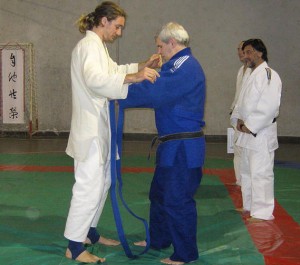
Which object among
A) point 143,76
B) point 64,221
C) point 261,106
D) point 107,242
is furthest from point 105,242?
point 261,106

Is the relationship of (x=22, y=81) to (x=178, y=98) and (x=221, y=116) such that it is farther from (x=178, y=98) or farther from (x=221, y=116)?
(x=178, y=98)

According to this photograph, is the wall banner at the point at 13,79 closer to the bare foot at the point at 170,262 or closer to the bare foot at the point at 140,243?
the bare foot at the point at 140,243

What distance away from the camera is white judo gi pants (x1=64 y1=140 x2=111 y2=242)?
314 cm

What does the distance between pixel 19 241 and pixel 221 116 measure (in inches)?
280

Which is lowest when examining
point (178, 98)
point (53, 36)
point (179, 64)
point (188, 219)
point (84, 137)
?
point (188, 219)

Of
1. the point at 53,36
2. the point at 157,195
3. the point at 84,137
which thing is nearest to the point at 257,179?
the point at 157,195

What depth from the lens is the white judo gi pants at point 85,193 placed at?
10.3ft

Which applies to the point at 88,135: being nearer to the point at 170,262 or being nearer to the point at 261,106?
the point at 170,262

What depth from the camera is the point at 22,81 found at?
10.3 metres

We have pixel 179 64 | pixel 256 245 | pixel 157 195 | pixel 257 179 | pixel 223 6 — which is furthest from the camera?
pixel 223 6

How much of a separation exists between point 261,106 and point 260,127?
186 millimetres

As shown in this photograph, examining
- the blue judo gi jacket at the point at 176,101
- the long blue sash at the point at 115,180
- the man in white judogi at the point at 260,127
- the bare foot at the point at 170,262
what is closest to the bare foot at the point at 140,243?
the long blue sash at the point at 115,180

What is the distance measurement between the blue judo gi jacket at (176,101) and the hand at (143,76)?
62mm

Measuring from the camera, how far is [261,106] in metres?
4.27
